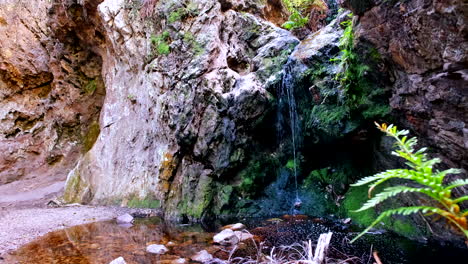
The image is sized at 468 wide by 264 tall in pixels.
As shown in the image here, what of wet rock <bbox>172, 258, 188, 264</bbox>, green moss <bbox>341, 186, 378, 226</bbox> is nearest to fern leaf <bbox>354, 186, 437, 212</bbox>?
wet rock <bbox>172, 258, 188, 264</bbox>

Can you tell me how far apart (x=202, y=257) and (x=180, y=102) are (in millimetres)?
4999

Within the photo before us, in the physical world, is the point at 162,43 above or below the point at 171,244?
above

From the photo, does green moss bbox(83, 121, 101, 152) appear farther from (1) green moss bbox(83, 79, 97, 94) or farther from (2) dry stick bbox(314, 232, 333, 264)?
(2) dry stick bbox(314, 232, 333, 264)

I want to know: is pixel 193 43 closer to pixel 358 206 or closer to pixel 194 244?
pixel 194 244

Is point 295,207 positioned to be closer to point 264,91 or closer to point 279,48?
point 264,91

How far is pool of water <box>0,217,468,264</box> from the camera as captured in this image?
4.15 meters

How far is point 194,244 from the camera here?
509 centimetres

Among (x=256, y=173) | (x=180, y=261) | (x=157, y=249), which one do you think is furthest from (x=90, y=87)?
(x=180, y=261)

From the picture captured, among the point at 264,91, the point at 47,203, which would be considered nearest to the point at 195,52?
the point at 264,91

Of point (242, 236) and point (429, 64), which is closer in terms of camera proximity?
point (429, 64)

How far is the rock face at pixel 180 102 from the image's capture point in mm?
7656

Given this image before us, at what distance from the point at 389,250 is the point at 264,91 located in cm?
472

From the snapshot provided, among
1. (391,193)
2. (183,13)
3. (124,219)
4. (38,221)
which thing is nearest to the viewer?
(391,193)

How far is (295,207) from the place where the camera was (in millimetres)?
7238
